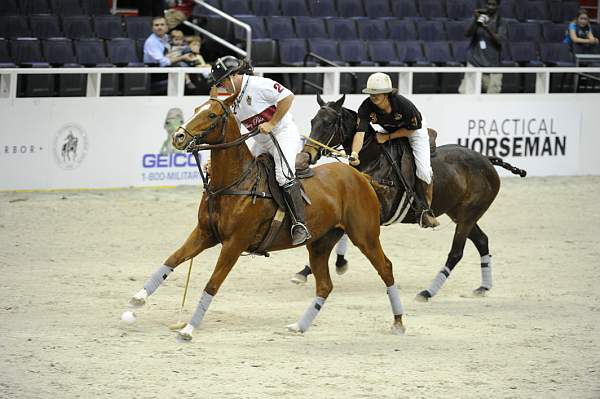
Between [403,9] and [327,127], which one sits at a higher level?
[403,9]

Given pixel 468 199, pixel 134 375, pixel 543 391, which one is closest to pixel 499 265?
pixel 468 199

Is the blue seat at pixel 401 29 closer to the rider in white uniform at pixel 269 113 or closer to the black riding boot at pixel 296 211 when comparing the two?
the rider in white uniform at pixel 269 113

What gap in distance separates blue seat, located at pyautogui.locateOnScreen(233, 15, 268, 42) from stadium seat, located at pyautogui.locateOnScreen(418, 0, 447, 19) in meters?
4.26

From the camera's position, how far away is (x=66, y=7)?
62.9 ft

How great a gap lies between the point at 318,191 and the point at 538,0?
53.9ft

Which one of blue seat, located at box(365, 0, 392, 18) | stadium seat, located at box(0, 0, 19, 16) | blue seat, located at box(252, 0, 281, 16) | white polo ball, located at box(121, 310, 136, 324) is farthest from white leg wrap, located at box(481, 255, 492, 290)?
blue seat, located at box(365, 0, 392, 18)

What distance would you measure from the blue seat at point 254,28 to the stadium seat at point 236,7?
33 centimetres

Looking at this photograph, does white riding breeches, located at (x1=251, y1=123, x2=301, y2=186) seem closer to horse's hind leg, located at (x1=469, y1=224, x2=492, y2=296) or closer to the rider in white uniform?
the rider in white uniform

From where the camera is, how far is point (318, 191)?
10.2 m

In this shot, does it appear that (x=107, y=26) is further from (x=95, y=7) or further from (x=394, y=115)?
(x=394, y=115)

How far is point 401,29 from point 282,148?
12932 millimetres

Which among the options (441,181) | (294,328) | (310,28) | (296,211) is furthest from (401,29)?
(294,328)

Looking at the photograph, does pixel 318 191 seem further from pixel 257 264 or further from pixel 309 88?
pixel 309 88

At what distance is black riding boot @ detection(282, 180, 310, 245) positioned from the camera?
32.4 feet
